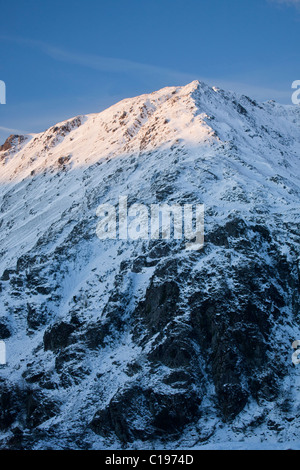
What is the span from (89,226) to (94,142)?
5248 cm

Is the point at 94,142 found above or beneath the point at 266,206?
above

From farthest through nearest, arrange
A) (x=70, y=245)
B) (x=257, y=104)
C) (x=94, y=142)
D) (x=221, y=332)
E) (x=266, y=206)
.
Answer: (x=257, y=104)
(x=94, y=142)
(x=70, y=245)
(x=266, y=206)
(x=221, y=332)

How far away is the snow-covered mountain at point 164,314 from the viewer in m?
72.2

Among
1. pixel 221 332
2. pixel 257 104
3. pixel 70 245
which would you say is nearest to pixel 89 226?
pixel 70 245

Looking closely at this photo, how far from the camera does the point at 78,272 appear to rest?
323ft

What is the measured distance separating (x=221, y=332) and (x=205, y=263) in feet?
37.1

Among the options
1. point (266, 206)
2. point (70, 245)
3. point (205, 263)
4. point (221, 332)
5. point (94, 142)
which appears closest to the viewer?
point (221, 332)

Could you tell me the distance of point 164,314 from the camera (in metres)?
81.6

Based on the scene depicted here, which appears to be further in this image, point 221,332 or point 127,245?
point 127,245

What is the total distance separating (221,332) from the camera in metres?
77.9

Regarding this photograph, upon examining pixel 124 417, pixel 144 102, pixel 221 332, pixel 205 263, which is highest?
pixel 144 102

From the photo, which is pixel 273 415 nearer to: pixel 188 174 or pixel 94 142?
pixel 188 174

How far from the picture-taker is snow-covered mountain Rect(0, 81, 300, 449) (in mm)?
72188

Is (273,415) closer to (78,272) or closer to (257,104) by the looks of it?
(78,272)
